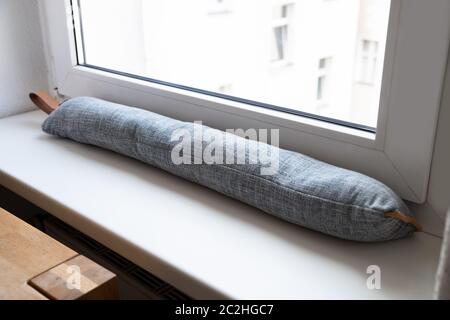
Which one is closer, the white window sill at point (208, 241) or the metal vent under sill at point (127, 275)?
the white window sill at point (208, 241)

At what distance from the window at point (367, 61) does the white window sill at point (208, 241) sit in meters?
0.35

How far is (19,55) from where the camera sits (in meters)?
1.13

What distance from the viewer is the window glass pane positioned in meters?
1.06

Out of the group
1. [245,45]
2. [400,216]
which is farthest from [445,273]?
[245,45]

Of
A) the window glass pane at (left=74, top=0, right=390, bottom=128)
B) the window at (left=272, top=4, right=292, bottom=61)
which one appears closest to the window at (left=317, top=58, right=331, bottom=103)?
the window glass pane at (left=74, top=0, right=390, bottom=128)

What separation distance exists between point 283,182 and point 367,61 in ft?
1.31

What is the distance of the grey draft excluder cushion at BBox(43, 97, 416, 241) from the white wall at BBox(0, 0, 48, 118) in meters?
0.32

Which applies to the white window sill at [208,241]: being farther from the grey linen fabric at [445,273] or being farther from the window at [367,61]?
the window at [367,61]

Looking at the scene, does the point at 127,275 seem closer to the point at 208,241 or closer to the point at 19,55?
the point at 208,241

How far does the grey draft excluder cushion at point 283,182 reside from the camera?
0.61 metres

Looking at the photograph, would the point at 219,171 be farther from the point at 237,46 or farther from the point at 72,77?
the point at 237,46

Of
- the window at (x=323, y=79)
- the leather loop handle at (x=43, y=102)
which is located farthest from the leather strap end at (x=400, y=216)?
the leather loop handle at (x=43, y=102)

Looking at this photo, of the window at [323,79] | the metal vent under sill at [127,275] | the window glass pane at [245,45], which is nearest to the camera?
the metal vent under sill at [127,275]

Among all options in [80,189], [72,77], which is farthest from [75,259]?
[72,77]
